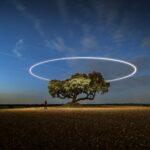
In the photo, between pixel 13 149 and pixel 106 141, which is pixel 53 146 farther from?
pixel 106 141

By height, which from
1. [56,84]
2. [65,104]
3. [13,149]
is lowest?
[13,149]

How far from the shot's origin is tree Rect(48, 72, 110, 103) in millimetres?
74688

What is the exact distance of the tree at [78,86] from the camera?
245ft

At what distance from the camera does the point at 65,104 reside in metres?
76.9

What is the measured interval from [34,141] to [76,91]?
65.1 meters

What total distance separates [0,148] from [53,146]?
162 cm

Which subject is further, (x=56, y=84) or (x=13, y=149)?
(x=56, y=84)

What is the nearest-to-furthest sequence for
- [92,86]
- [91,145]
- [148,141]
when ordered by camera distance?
[91,145]
[148,141]
[92,86]

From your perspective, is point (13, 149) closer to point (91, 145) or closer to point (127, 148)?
point (91, 145)

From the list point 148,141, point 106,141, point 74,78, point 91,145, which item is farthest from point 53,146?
point 74,78

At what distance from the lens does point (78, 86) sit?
7438 cm

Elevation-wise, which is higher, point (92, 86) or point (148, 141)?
point (92, 86)

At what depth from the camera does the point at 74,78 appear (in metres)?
76.6

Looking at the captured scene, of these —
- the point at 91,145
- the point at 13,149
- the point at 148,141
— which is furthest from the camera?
the point at 148,141
